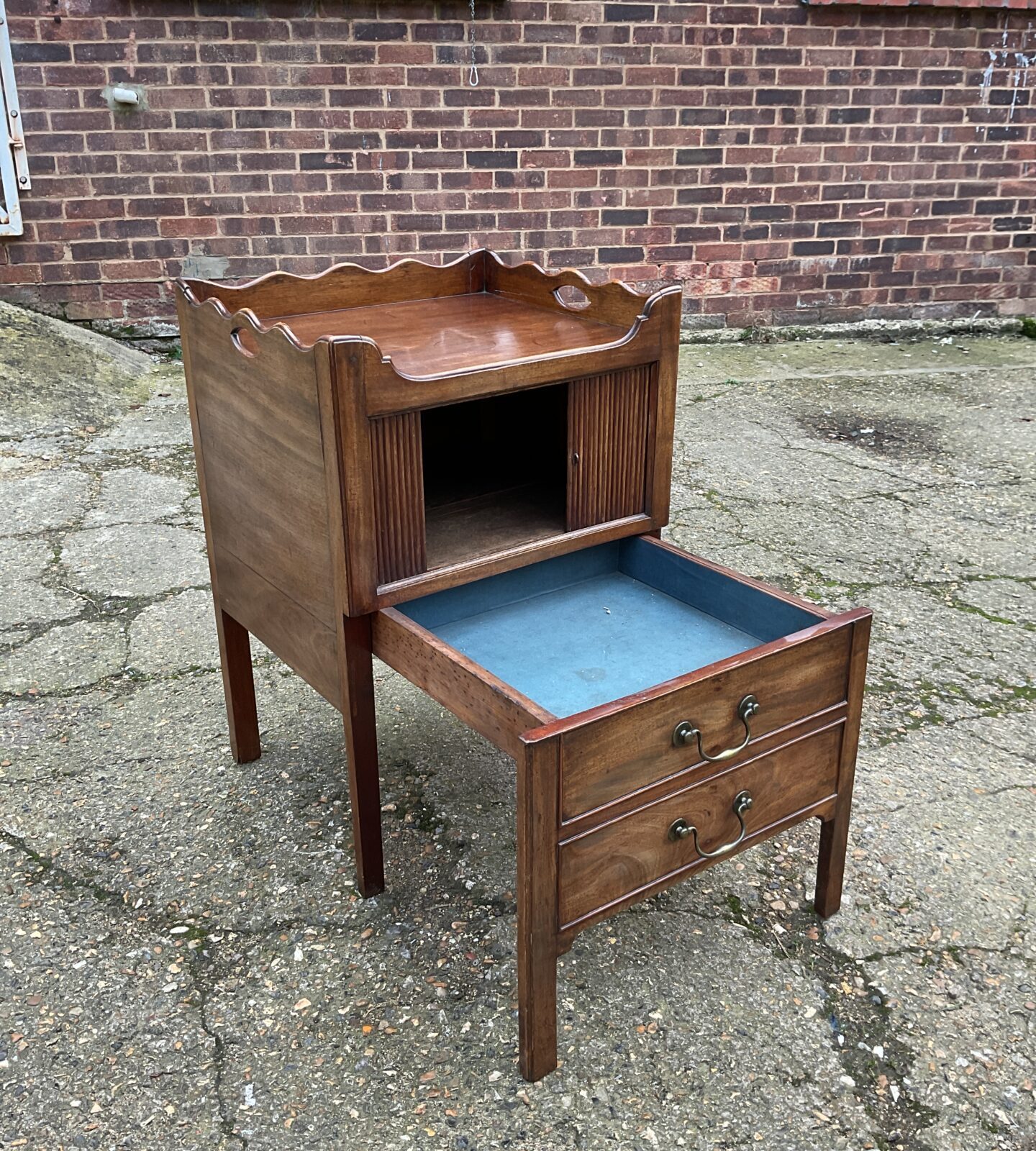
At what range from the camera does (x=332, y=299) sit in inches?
86.4

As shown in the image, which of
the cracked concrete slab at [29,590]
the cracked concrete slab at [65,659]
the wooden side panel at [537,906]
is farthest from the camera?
the cracked concrete slab at [29,590]

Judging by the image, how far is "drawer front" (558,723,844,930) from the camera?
1.53 m

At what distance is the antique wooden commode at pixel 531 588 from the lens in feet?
5.05

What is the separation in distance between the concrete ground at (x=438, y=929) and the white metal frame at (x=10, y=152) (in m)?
2.21

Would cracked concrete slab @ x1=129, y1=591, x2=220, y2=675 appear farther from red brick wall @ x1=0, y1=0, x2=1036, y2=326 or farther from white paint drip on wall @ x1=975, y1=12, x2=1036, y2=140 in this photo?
white paint drip on wall @ x1=975, y1=12, x2=1036, y2=140


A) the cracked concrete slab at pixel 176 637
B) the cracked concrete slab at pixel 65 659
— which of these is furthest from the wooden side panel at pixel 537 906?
the cracked concrete slab at pixel 65 659

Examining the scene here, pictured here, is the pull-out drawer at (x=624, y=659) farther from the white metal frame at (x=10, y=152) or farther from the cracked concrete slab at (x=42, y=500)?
the white metal frame at (x=10, y=152)

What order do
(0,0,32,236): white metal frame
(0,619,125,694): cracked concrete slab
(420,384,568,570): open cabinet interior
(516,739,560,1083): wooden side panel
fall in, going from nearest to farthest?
(516,739,560,1083): wooden side panel < (420,384,568,570): open cabinet interior < (0,619,125,694): cracked concrete slab < (0,0,32,236): white metal frame

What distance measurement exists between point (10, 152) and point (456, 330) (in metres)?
3.61

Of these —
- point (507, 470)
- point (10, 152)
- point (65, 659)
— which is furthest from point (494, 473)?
point (10, 152)

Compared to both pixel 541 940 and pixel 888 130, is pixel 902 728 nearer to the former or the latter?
pixel 541 940

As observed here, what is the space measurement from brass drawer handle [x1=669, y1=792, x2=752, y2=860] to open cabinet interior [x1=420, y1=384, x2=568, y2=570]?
0.57 meters

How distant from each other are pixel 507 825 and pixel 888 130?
15.6 feet

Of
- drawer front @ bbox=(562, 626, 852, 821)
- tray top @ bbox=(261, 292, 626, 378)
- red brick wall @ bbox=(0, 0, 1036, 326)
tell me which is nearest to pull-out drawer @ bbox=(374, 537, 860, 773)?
drawer front @ bbox=(562, 626, 852, 821)
